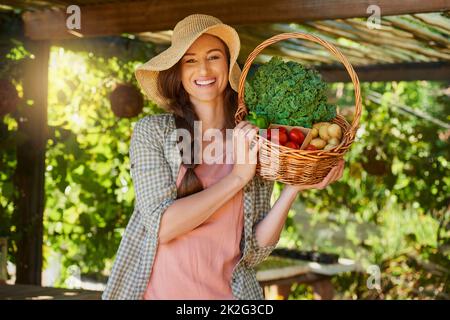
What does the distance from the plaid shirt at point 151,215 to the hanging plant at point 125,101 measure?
219 centimetres

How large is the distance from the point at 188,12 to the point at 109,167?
2049 mm

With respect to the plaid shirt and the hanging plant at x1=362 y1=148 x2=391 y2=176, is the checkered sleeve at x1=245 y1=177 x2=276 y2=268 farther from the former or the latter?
the hanging plant at x1=362 y1=148 x2=391 y2=176

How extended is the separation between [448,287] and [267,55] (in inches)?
82.6

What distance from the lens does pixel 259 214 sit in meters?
2.64

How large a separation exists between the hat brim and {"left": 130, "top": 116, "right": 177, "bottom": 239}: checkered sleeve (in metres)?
0.23

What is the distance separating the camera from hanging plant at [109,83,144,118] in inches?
186

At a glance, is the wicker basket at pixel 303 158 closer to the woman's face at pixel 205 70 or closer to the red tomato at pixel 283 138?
the red tomato at pixel 283 138

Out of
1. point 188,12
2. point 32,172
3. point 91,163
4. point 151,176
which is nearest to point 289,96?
point 151,176

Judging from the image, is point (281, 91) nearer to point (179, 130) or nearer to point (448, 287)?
point (179, 130)

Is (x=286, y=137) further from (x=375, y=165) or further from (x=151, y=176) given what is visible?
(x=375, y=165)

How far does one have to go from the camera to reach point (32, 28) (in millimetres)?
4371
